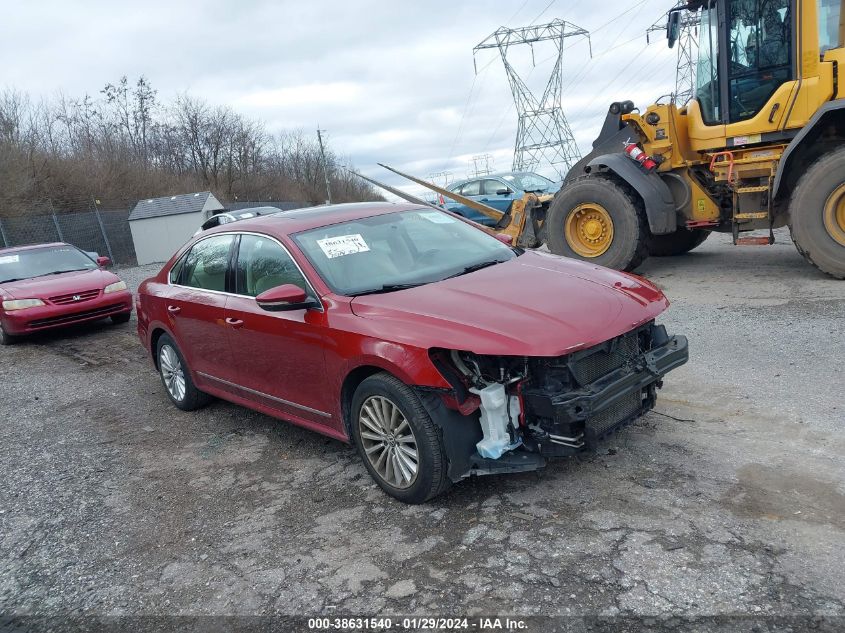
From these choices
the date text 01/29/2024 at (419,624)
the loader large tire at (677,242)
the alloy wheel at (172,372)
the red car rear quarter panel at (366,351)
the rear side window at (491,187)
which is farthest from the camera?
the rear side window at (491,187)

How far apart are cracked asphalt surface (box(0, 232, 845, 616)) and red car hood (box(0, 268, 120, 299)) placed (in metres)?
4.34

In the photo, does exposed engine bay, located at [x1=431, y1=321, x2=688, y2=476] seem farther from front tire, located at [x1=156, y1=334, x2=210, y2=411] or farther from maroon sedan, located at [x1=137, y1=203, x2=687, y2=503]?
front tire, located at [x1=156, y1=334, x2=210, y2=411]

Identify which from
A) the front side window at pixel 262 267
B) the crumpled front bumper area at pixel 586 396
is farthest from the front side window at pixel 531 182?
the crumpled front bumper area at pixel 586 396

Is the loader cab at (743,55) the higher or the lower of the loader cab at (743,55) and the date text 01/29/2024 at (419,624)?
the higher

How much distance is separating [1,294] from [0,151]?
19.6 metres

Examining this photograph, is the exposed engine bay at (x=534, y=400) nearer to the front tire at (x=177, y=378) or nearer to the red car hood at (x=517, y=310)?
the red car hood at (x=517, y=310)

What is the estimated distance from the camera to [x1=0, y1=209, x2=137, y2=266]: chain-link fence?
2289 cm

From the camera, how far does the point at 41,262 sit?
34.1ft

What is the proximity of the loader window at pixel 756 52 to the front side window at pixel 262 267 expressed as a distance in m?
6.50

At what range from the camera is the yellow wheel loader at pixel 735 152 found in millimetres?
7359

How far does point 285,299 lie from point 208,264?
1589mm

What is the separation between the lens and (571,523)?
10.6 feet

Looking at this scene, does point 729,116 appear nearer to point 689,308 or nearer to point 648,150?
point 648,150

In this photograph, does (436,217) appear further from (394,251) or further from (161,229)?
(161,229)
